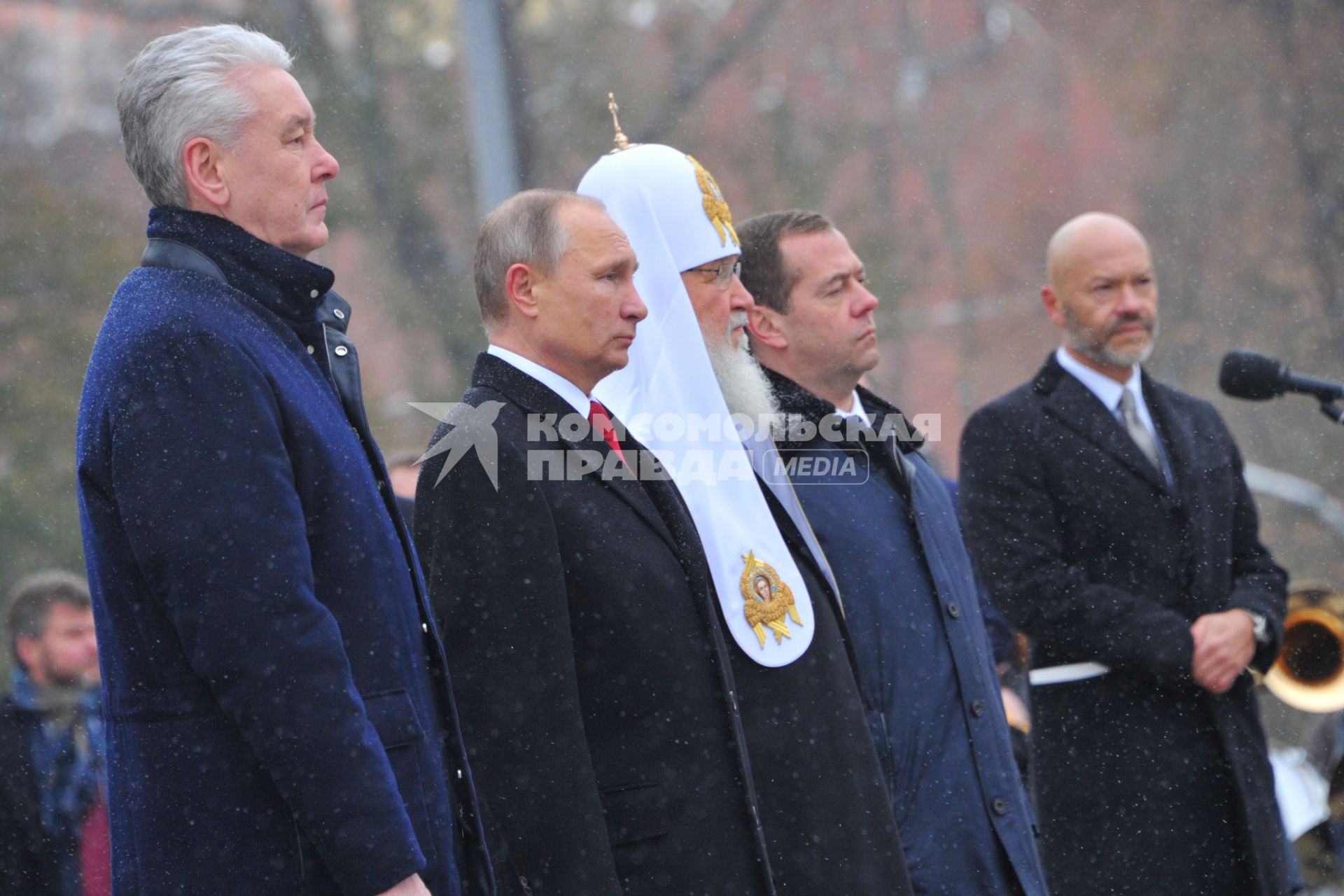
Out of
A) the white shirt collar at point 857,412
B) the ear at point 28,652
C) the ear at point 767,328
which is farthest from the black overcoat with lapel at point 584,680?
the ear at point 28,652

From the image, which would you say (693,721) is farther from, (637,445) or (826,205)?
(826,205)

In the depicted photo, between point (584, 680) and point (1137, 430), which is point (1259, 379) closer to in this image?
point (1137, 430)

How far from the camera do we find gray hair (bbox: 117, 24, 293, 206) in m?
2.66

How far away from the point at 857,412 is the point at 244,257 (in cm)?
188

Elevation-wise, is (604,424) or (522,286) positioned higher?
(522,286)

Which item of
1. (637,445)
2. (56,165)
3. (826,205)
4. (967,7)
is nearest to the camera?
(637,445)

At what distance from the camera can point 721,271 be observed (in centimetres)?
373

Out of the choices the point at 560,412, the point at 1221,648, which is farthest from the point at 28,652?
the point at 1221,648

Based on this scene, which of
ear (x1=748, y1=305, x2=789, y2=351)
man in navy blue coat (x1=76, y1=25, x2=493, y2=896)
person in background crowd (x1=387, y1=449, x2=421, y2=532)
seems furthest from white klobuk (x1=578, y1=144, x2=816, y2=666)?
person in background crowd (x1=387, y1=449, x2=421, y2=532)

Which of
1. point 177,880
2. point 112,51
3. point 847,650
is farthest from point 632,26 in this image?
point 177,880

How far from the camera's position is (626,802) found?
2.86 metres

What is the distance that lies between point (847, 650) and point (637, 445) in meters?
0.63

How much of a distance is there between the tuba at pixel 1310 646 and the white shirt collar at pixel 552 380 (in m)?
3.07

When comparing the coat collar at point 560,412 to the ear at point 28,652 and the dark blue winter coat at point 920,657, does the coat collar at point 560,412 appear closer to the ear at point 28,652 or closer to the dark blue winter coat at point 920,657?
the dark blue winter coat at point 920,657
